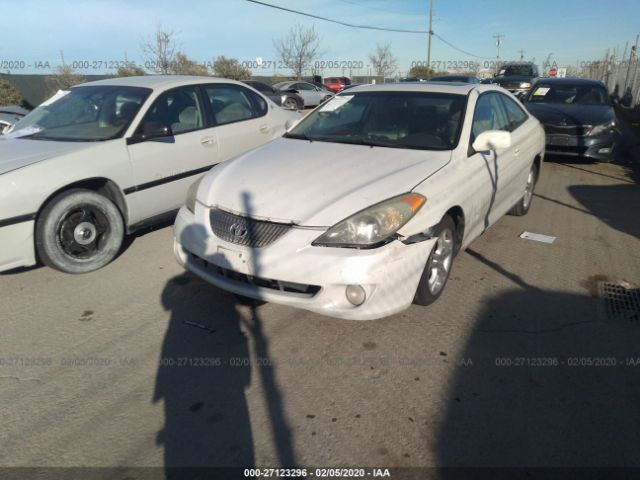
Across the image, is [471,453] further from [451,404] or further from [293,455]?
[293,455]

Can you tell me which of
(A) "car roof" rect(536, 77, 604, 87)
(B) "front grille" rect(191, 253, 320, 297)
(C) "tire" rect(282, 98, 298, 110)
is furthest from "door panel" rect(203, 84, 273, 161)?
(C) "tire" rect(282, 98, 298, 110)

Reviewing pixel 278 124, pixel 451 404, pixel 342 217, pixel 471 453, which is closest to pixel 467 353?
pixel 451 404

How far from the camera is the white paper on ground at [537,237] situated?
483 centimetres

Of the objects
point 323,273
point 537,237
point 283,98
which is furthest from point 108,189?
point 283,98

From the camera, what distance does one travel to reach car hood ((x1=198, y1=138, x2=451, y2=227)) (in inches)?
113

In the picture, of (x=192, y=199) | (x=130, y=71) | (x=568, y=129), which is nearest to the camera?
(x=192, y=199)

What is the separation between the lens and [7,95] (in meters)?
18.5

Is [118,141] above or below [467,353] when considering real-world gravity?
above

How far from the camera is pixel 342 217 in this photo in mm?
2779

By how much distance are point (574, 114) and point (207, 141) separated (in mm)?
6898

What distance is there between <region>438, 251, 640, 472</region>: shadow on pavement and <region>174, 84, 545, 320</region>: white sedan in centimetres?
58

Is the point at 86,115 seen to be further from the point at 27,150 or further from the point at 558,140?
the point at 558,140

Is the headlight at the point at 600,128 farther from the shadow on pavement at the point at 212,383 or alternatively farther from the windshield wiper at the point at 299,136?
the shadow on pavement at the point at 212,383

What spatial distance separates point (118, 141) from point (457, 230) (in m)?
3.04
